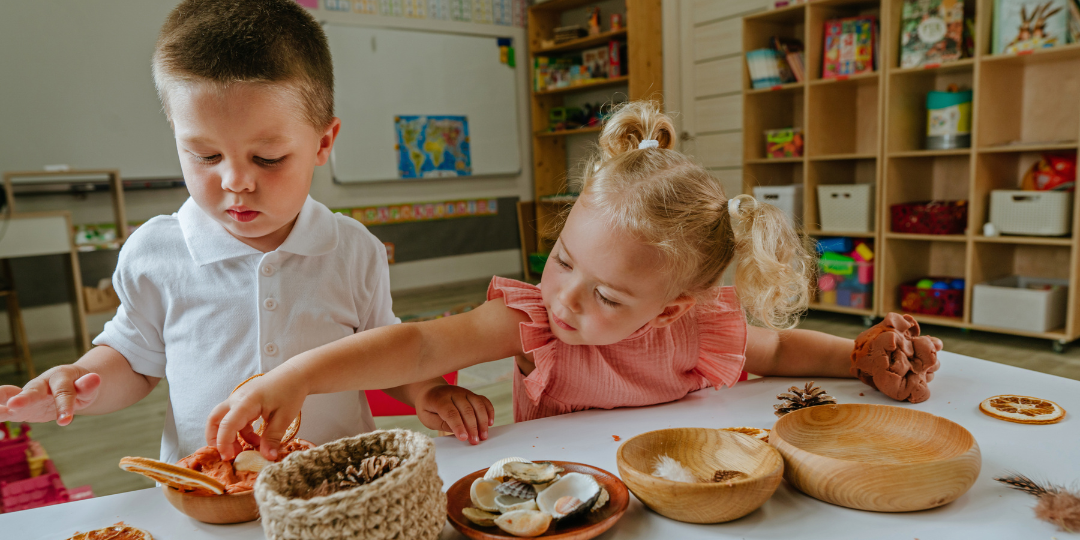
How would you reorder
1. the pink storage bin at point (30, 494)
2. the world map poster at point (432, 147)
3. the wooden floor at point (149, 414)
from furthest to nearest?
the world map poster at point (432, 147) → the wooden floor at point (149, 414) → the pink storage bin at point (30, 494)

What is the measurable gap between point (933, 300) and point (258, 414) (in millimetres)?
3695

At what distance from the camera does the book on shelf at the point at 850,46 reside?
3.65 metres

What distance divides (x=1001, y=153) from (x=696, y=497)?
12.0 ft

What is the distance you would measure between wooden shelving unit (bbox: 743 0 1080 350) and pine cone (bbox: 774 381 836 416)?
2.86m

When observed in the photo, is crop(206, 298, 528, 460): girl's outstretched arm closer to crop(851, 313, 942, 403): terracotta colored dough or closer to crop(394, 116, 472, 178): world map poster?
crop(851, 313, 942, 403): terracotta colored dough

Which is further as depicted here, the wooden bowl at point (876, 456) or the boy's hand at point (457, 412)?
the boy's hand at point (457, 412)

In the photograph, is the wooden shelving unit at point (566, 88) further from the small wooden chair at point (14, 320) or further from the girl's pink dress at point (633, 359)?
the girl's pink dress at point (633, 359)

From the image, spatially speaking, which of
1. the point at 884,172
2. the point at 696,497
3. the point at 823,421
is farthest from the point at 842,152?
the point at 696,497

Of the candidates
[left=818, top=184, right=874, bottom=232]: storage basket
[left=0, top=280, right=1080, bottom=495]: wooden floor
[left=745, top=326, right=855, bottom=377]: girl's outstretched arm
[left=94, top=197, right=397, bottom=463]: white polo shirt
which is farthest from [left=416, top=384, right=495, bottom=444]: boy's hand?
[left=818, top=184, right=874, bottom=232]: storage basket

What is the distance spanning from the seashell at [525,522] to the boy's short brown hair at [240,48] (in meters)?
0.60

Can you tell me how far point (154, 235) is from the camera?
0.99 m

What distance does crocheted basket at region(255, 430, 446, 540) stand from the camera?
0.46 m

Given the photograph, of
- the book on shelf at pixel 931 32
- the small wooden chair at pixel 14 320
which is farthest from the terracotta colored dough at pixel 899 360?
the small wooden chair at pixel 14 320

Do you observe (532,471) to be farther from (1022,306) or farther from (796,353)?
(1022,306)
